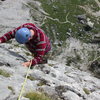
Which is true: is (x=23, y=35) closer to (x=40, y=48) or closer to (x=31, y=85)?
(x=40, y=48)

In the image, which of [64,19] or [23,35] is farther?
[64,19]

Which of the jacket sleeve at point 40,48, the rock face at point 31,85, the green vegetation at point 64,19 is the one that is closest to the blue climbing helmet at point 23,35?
the jacket sleeve at point 40,48

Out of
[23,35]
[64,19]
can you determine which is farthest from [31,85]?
[64,19]

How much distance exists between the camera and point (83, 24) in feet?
334

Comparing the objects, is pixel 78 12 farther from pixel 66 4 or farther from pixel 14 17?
pixel 14 17

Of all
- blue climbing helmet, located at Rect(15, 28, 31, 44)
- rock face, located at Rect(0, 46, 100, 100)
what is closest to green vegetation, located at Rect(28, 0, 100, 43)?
rock face, located at Rect(0, 46, 100, 100)

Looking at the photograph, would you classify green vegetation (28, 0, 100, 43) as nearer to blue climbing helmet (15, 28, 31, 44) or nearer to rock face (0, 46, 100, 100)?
rock face (0, 46, 100, 100)

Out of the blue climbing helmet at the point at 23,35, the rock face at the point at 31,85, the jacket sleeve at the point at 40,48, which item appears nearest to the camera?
the rock face at the point at 31,85

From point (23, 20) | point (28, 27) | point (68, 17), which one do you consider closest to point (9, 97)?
point (28, 27)

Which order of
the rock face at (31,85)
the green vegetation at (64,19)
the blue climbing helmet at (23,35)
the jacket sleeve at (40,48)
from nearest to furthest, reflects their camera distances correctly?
the rock face at (31,85) → the blue climbing helmet at (23,35) → the jacket sleeve at (40,48) → the green vegetation at (64,19)

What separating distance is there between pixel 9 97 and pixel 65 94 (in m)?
4.43

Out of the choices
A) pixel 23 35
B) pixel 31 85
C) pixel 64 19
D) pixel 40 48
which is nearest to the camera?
pixel 31 85

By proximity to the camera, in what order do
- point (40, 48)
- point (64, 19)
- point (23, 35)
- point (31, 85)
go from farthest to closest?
point (64, 19), point (40, 48), point (23, 35), point (31, 85)

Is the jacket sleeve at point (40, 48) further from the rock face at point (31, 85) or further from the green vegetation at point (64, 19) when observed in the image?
the green vegetation at point (64, 19)
